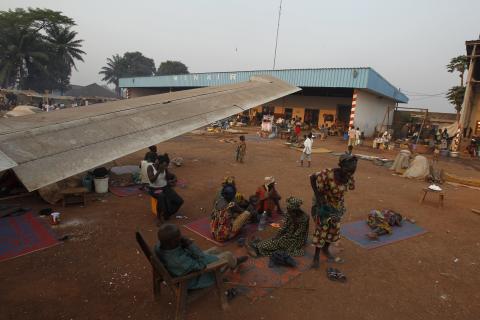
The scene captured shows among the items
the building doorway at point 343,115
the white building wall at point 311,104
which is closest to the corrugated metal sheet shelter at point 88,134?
the building doorway at point 343,115

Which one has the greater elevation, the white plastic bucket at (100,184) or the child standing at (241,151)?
the child standing at (241,151)

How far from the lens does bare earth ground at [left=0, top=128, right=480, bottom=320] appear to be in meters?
3.70

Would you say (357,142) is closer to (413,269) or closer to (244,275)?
(413,269)

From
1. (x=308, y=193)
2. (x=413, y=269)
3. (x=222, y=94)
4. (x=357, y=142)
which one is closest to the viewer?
(x=413, y=269)

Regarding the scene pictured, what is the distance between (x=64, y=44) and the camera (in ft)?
153

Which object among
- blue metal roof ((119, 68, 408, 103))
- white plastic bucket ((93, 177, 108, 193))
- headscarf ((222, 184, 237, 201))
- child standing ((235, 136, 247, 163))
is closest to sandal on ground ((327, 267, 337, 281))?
headscarf ((222, 184, 237, 201))

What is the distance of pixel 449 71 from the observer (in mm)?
29750

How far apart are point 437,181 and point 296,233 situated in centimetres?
895

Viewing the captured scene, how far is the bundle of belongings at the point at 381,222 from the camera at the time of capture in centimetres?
610

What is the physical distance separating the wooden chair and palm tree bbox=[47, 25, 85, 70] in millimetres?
54021

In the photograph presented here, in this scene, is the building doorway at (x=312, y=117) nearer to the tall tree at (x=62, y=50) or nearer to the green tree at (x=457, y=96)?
the green tree at (x=457, y=96)

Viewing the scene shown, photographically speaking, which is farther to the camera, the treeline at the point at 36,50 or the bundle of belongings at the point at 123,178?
the treeline at the point at 36,50

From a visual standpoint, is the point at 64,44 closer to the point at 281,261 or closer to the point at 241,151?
the point at 241,151

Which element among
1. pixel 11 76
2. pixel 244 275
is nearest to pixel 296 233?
pixel 244 275
